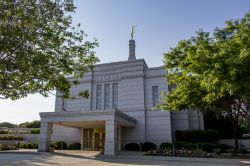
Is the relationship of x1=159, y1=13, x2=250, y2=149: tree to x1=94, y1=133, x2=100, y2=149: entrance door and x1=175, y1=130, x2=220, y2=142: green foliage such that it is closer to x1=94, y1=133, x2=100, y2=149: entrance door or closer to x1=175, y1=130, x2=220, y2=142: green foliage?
x1=175, y1=130, x2=220, y2=142: green foliage

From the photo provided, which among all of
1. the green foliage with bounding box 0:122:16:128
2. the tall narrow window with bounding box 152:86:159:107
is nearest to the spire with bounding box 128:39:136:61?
the tall narrow window with bounding box 152:86:159:107

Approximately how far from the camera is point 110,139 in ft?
66.3

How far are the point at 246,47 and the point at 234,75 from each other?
1769 millimetres

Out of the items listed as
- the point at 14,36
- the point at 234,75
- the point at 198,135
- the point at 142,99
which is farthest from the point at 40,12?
the point at 198,135

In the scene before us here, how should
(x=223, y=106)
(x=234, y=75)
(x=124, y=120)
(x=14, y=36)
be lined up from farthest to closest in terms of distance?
(x=124, y=120), (x=223, y=106), (x=234, y=75), (x=14, y=36)

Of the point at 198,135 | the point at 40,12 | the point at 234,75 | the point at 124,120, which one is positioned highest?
the point at 40,12

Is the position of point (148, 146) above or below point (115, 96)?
below

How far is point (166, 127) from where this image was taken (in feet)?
89.4

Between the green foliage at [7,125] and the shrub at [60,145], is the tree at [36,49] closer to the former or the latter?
the shrub at [60,145]

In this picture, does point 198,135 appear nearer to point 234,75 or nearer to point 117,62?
point 117,62

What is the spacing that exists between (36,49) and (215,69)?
1003 centimetres

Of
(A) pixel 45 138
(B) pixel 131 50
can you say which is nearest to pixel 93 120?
(A) pixel 45 138

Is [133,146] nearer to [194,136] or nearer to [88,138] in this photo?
[88,138]

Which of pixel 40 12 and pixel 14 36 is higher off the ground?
pixel 40 12
